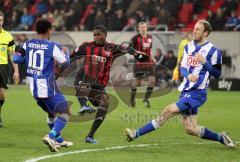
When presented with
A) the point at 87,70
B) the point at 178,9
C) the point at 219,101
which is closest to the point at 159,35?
the point at 178,9

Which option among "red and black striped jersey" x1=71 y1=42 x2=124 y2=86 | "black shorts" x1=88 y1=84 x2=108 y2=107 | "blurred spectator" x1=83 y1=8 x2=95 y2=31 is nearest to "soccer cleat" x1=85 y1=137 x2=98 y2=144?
"black shorts" x1=88 y1=84 x2=108 y2=107

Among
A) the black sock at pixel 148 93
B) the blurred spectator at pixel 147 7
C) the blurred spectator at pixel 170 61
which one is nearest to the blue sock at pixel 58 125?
the black sock at pixel 148 93

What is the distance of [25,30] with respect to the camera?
28.5 metres

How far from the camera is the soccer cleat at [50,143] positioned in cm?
954

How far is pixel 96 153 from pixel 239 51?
15.3 metres

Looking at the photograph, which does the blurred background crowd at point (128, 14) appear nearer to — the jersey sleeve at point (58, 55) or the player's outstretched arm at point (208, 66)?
the player's outstretched arm at point (208, 66)

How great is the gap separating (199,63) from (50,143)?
2.49 meters

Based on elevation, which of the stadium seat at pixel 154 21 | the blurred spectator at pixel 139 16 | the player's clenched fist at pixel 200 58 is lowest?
the player's clenched fist at pixel 200 58

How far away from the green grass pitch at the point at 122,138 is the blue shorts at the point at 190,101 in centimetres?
63

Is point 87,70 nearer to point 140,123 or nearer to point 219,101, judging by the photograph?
point 140,123

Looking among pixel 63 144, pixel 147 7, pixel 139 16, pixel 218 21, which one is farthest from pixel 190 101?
pixel 147 7

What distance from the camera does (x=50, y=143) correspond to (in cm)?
956

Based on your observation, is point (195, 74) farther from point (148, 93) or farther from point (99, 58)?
point (148, 93)

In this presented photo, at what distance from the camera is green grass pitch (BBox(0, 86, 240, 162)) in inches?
379
